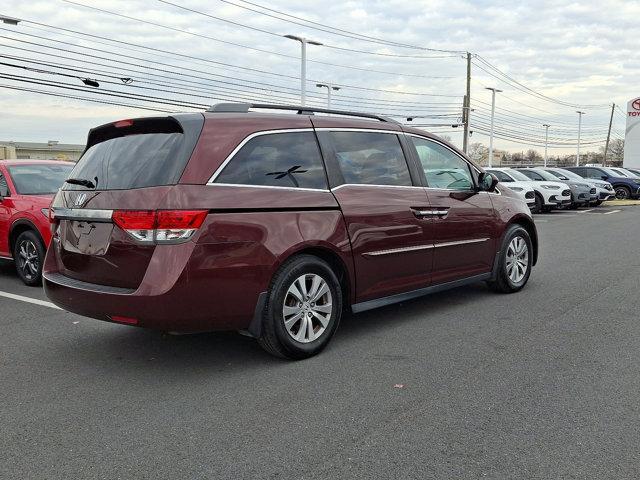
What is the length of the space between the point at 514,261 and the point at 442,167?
5.18ft

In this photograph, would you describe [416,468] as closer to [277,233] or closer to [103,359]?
[277,233]

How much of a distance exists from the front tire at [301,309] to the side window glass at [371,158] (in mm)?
858

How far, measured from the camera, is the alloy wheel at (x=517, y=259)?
6.39 meters

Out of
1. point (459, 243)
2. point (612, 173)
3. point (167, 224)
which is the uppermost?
point (167, 224)

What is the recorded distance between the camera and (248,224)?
391cm

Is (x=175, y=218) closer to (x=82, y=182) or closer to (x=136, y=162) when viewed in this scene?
(x=136, y=162)

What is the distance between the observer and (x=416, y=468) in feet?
9.07

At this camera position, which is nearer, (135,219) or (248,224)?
(135,219)

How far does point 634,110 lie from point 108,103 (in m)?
53.9

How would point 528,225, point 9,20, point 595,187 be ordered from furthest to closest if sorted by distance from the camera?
point 595,187
point 9,20
point 528,225

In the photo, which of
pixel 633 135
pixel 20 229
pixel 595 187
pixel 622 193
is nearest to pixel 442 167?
pixel 20 229

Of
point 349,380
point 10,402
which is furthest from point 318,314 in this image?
point 10,402

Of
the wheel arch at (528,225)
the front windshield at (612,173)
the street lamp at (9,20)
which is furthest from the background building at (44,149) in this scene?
the wheel arch at (528,225)

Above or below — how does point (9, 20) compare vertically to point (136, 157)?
above
